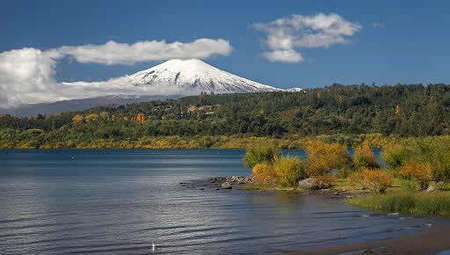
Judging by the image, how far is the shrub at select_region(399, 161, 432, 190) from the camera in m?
56.7

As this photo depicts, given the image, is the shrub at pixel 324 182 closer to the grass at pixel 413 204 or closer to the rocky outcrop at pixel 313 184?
the rocky outcrop at pixel 313 184

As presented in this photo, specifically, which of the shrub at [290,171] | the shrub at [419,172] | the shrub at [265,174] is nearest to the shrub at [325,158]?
the shrub at [290,171]

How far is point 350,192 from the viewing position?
59.3 m

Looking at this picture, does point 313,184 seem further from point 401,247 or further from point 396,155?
point 401,247

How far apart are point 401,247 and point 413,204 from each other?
13278 millimetres

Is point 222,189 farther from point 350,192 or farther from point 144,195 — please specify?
point 350,192

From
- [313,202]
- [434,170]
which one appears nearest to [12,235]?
[313,202]

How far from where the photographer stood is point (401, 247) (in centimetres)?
3183

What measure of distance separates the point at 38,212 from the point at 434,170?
33234mm

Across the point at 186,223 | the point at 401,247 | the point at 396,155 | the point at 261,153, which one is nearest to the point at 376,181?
the point at 396,155

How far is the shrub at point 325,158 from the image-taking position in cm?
6962

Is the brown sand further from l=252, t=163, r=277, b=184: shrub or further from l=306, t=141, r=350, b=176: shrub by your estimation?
l=252, t=163, r=277, b=184: shrub

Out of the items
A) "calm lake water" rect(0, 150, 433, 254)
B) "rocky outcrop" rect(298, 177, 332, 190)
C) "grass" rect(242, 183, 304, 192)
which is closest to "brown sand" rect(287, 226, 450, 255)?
"calm lake water" rect(0, 150, 433, 254)

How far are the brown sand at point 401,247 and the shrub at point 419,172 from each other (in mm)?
22193
